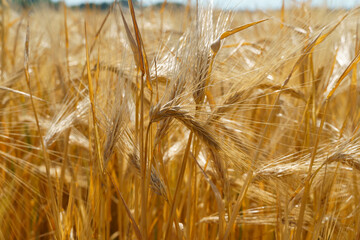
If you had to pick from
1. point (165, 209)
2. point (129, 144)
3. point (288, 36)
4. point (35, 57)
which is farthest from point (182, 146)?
point (35, 57)

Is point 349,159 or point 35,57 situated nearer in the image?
point 349,159

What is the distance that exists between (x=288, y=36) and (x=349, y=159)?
27 cm

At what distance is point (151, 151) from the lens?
27.3 inches

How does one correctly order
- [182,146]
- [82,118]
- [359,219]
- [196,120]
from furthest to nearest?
[182,146]
[82,118]
[359,219]
[196,120]

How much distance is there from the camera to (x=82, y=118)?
886mm

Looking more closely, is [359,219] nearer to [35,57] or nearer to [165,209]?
[165,209]

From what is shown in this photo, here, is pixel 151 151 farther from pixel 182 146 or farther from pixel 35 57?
pixel 35 57

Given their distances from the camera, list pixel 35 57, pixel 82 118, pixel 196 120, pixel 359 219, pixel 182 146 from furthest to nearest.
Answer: pixel 35 57, pixel 182 146, pixel 82 118, pixel 359 219, pixel 196 120

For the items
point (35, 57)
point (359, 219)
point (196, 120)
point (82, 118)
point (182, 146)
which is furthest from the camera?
point (35, 57)

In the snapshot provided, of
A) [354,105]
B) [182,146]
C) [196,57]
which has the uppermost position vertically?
[196,57]

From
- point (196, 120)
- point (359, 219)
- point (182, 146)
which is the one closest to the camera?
point (196, 120)

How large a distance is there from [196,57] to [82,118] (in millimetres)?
325

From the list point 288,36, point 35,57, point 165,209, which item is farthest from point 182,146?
point 35,57

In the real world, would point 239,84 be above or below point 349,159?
above
